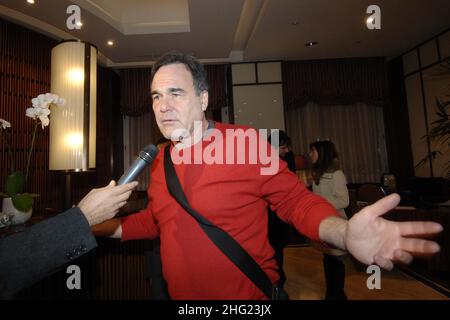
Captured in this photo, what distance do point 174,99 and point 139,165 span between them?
38 centimetres

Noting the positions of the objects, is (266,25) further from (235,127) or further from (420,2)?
(235,127)

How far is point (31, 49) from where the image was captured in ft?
11.0

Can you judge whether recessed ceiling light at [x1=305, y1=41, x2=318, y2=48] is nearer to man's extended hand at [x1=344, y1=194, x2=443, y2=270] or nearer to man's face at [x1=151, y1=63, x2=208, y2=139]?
man's face at [x1=151, y1=63, x2=208, y2=139]

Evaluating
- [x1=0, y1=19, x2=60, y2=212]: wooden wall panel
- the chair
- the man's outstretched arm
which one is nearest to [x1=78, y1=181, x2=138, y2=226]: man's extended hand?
the man's outstretched arm

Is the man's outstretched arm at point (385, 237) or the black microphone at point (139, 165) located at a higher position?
the black microphone at point (139, 165)

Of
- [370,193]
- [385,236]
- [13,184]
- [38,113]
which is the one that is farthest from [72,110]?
[370,193]

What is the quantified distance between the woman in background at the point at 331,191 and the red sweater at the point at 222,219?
152 centimetres

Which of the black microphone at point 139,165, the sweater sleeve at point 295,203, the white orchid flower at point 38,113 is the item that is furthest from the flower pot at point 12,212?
the sweater sleeve at point 295,203

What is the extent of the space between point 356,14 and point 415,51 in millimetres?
2212

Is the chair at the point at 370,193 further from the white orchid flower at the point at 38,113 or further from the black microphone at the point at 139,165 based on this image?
the white orchid flower at the point at 38,113

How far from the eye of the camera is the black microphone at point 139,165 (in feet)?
2.95

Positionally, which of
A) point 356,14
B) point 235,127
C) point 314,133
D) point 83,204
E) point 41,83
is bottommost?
point 83,204

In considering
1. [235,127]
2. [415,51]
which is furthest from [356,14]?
[235,127]

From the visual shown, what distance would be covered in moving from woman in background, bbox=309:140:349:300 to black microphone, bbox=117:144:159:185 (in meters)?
1.93
